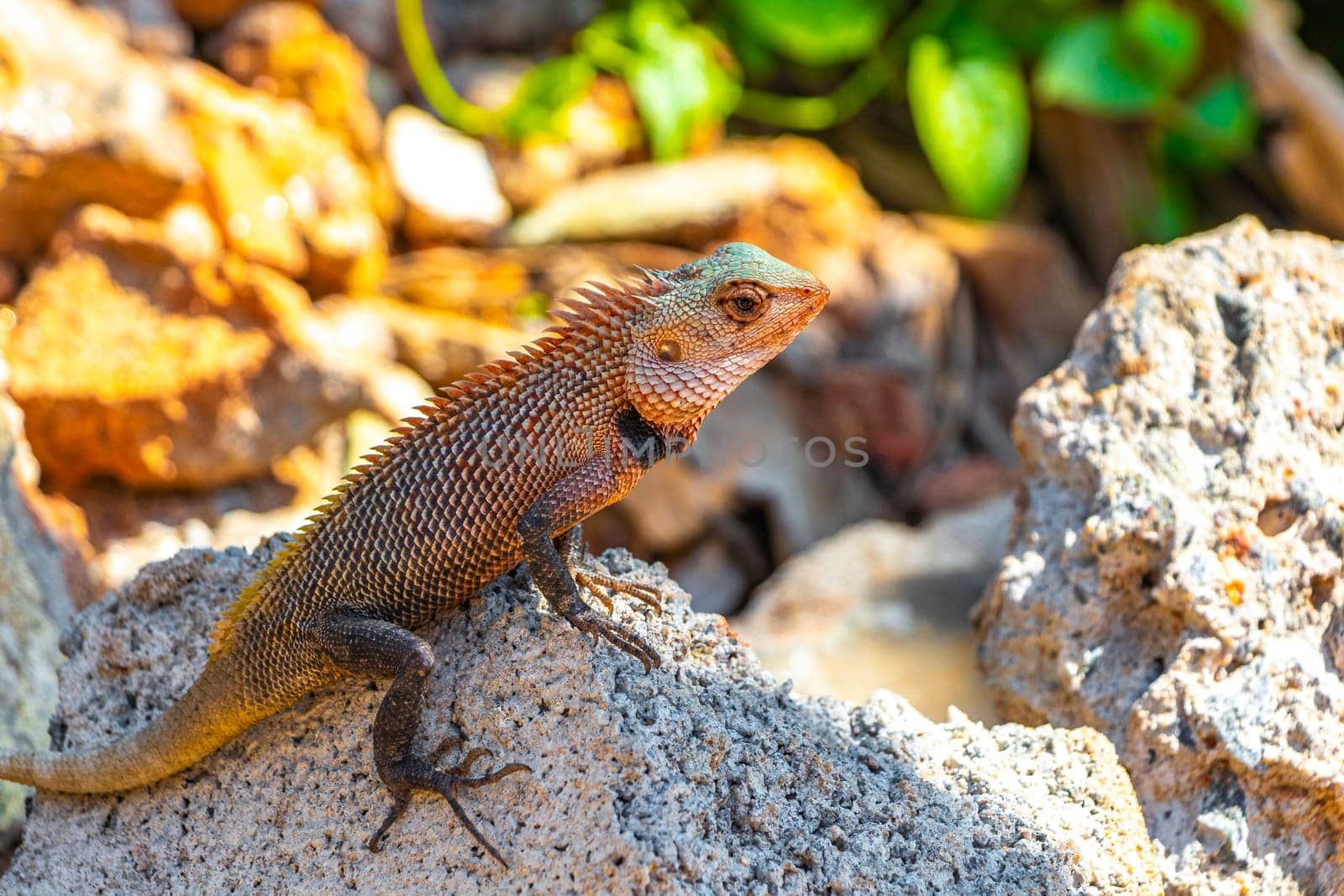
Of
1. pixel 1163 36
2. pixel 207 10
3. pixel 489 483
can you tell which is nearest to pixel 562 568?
pixel 489 483

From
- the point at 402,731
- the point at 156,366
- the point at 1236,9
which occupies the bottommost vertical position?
the point at 156,366

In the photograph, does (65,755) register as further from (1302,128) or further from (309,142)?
(1302,128)

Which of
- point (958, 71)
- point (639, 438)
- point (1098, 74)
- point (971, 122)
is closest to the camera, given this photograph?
point (639, 438)

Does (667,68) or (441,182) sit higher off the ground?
(667,68)

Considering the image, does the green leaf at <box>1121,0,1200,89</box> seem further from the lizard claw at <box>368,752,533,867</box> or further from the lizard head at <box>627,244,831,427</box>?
the lizard claw at <box>368,752,533,867</box>

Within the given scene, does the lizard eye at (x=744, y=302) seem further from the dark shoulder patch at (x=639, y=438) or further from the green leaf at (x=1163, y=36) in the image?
the green leaf at (x=1163, y=36)

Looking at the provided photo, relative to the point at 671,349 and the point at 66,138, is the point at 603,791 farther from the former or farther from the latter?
the point at 66,138

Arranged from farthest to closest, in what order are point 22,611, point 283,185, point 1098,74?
point 1098,74, point 283,185, point 22,611

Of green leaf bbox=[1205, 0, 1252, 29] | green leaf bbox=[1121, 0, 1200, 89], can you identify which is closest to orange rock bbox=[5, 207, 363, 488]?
green leaf bbox=[1121, 0, 1200, 89]
